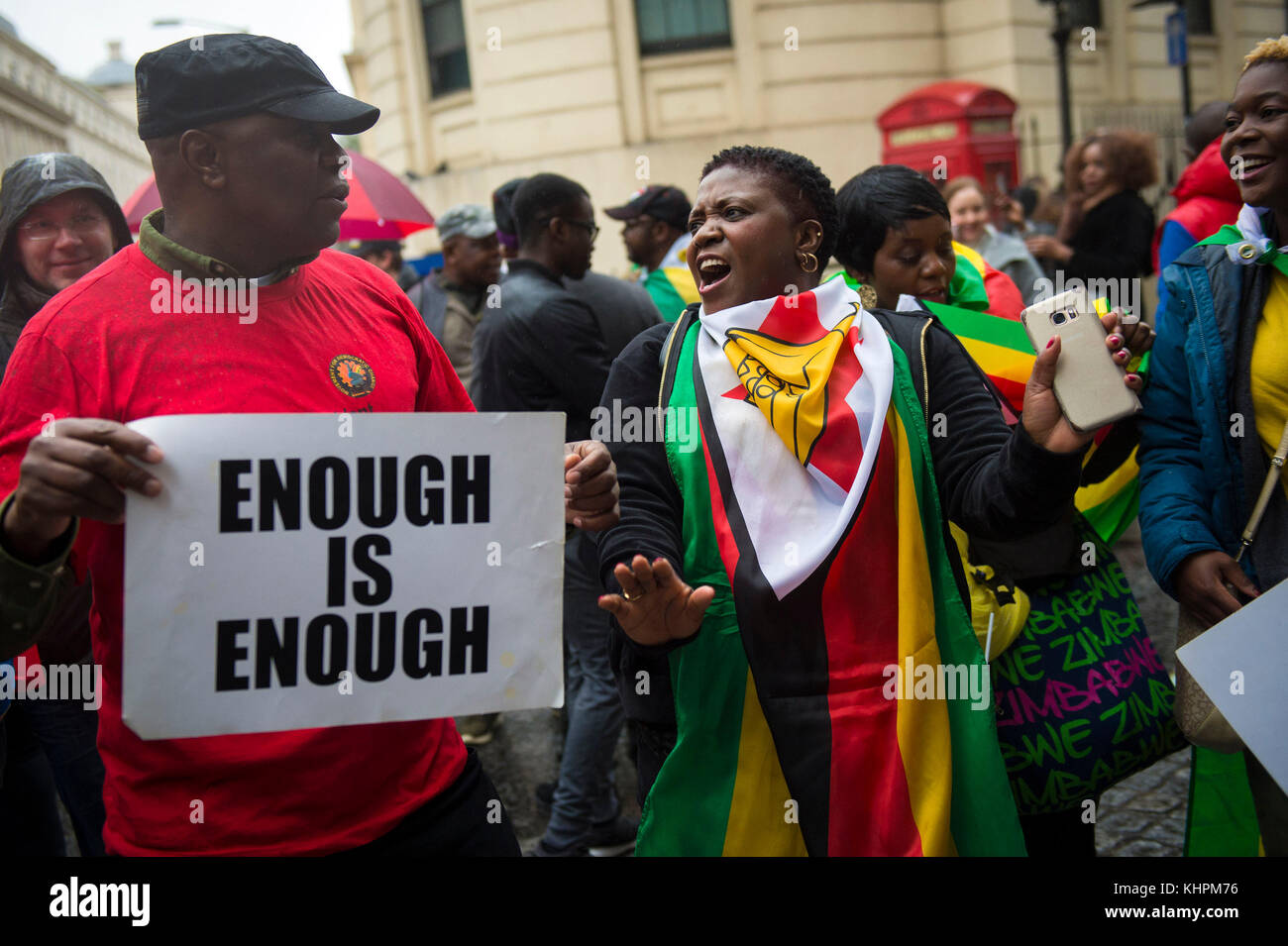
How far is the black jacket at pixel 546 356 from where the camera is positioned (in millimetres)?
4027

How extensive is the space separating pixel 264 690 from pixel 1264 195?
2.31 meters

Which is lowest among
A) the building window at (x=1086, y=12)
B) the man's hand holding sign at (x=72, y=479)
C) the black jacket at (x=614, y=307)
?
the man's hand holding sign at (x=72, y=479)

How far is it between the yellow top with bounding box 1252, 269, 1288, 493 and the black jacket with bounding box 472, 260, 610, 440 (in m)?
2.14

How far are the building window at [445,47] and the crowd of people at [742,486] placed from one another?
1377 cm

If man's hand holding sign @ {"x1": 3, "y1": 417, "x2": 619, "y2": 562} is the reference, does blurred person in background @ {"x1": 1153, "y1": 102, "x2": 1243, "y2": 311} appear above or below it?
above

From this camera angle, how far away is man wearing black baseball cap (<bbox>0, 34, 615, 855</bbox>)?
5.92ft

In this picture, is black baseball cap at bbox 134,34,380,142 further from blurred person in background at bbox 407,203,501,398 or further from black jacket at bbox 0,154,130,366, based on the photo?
blurred person in background at bbox 407,203,501,398

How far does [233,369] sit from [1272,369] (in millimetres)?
2114

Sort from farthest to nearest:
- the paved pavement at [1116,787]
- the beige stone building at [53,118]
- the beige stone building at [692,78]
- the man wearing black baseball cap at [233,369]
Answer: the beige stone building at [692,78], the beige stone building at [53,118], the paved pavement at [1116,787], the man wearing black baseball cap at [233,369]

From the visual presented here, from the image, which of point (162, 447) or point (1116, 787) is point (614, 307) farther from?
point (162, 447)

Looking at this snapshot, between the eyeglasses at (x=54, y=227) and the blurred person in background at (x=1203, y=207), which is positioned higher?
the eyeglasses at (x=54, y=227)

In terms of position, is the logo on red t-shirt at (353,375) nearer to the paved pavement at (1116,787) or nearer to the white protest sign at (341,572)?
the white protest sign at (341,572)

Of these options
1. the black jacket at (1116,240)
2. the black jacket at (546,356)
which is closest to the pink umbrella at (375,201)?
the black jacket at (546,356)

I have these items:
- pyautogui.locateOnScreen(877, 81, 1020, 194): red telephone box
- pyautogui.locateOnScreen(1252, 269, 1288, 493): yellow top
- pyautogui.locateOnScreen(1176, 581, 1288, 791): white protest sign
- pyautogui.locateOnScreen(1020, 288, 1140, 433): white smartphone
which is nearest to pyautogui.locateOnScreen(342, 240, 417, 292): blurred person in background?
pyautogui.locateOnScreen(877, 81, 1020, 194): red telephone box
